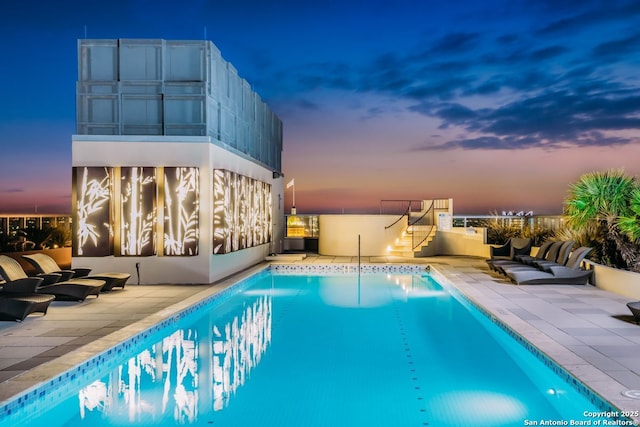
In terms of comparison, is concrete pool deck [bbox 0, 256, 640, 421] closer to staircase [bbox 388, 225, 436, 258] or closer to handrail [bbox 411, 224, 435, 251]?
staircase [bbox 388, 225, 436, 258]

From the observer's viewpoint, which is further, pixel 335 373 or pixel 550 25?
pixel 550 25

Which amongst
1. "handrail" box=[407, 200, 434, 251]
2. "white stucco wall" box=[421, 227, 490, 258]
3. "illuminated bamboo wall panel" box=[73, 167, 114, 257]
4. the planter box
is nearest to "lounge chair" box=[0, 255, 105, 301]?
"illuminated bamboo wall panel" box=[73, 167, 114, 257]

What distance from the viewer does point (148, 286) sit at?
38.0ft

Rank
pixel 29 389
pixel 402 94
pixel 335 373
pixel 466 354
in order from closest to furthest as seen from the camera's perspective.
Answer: pixel 29 389
pixel 335 373
pixel 466 354
pixel 402 94

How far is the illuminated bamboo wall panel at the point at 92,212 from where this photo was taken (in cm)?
1162

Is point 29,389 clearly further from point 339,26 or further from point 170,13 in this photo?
point 339,26

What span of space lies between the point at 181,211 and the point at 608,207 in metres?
9.10

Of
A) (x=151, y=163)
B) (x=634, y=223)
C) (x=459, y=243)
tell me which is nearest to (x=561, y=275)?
(x=634, y=223)

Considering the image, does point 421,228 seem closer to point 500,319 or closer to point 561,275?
point 561,275

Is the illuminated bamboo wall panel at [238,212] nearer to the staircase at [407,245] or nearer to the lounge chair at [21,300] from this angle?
the lounge chair at [21,300]

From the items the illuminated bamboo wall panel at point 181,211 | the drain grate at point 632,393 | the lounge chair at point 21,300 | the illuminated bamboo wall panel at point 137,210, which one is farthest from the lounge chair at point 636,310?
the illuminated bamboo wall panel at point 137,210

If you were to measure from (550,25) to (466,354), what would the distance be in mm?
20068

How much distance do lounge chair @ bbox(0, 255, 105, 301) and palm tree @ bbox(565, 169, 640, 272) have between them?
1003 centimetres

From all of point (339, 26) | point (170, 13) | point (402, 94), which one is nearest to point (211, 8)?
point (170, 13)
